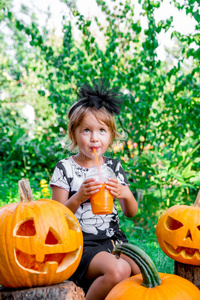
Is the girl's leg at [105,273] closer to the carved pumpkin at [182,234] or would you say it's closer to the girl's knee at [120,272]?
the girl's knee at [120,272]

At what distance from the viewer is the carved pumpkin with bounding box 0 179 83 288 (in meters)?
1.41

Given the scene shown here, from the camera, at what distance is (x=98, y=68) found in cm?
418

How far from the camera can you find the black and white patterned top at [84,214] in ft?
7.08

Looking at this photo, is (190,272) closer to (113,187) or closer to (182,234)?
(182,234)

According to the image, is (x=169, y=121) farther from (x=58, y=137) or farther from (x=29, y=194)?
(x=29, y=194)

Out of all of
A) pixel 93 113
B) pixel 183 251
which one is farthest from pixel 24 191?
pixel 183 251

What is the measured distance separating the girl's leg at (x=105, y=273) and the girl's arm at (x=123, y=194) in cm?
37

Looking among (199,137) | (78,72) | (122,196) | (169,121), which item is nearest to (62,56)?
(78,72)

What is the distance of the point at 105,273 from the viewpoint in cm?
177

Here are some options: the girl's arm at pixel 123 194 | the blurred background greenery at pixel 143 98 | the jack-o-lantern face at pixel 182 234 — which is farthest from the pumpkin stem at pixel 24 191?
the blurred background greenery at pixel 143 98

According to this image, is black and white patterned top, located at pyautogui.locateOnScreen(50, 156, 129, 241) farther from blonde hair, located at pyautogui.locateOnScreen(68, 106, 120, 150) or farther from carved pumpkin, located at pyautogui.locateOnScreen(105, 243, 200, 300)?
carved pumpkin, located at pyautogui.locateOnScreen(105, 243, 200, 300)

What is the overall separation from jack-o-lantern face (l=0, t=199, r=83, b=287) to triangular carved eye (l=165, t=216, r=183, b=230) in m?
0.62

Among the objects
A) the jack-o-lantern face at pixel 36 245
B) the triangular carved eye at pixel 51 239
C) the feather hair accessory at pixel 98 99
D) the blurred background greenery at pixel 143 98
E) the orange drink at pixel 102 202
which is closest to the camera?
the jack-o-lantern face at pixel 36 245

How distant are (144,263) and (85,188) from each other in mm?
528
